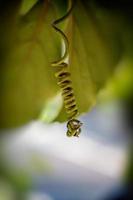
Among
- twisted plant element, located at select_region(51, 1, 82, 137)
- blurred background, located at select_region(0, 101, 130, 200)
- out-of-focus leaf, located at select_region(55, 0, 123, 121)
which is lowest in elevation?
blurred background, located at select_region(0, 101, 130, 200)

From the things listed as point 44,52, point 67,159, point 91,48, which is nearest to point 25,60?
point 44,52

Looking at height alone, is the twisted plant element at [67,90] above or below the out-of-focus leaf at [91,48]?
below

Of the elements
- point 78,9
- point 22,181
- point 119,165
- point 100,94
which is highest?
point 78,9

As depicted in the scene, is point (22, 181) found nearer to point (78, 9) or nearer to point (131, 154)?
point (131, 154)

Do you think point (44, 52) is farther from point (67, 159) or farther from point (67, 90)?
point (67, 159)

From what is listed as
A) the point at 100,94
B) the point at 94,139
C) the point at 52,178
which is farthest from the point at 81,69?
the point at 52,178
